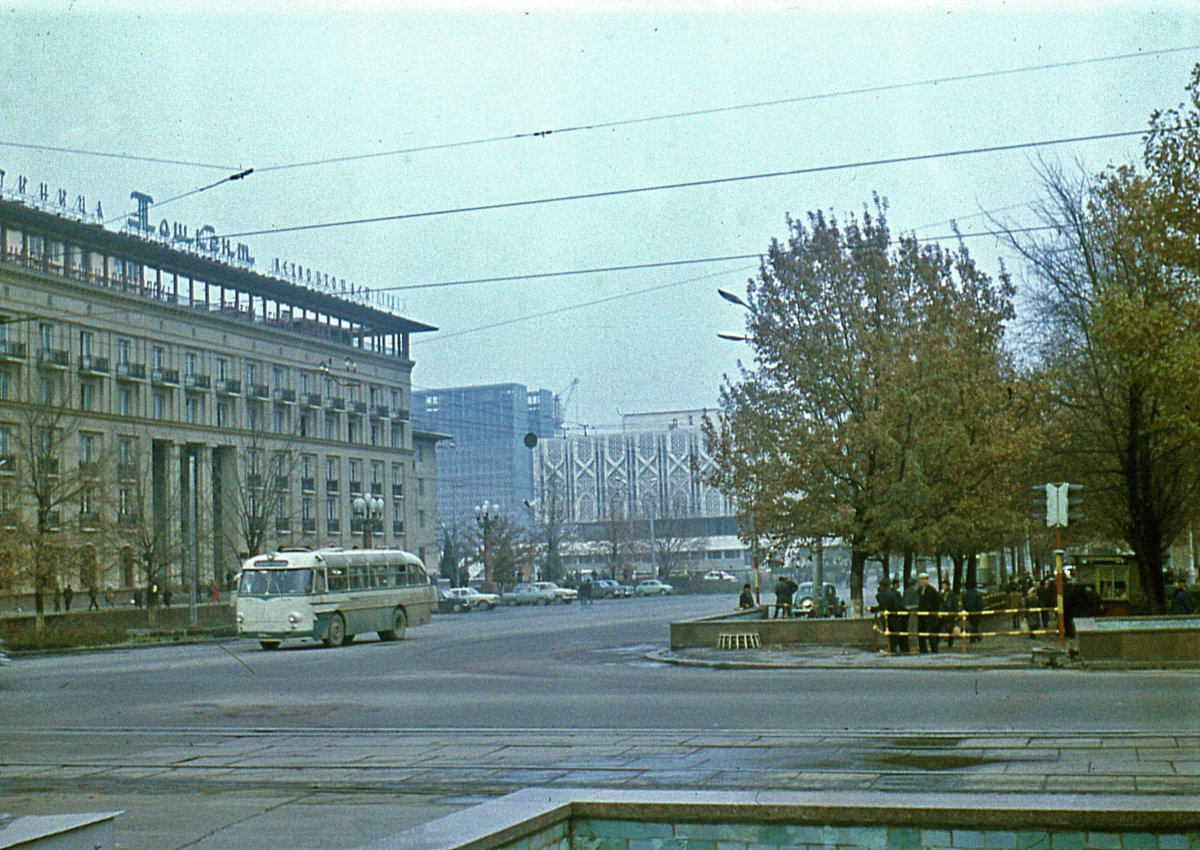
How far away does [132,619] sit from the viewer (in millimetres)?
53438

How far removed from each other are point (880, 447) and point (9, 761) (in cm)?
2182

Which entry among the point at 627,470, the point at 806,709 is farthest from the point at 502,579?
the point at 806,709

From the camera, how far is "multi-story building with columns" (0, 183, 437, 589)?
52.3 m

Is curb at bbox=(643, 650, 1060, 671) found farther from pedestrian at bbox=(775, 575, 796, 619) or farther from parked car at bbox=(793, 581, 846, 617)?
parked car at bbox=(793, 581, 846, 617)

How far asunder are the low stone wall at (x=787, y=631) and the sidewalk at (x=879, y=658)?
48 centimetres

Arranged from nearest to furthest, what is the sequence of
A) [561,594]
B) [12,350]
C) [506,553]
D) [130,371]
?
1. [12,350]
2. [130,371]
3. [561,594]
4. [506,553]

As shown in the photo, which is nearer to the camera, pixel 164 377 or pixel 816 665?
pixel 816 665

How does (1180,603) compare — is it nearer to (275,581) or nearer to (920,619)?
(920,619)

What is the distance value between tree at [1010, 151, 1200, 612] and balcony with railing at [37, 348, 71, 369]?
46.4 m

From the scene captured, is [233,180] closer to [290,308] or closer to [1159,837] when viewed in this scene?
[1159,837]

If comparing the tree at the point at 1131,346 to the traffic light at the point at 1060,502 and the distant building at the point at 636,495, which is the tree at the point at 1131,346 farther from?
the distant building at the point at 636,495

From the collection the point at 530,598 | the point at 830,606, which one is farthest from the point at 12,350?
the point at 830,606

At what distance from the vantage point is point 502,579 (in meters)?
97.9

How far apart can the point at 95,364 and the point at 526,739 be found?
61012mm
